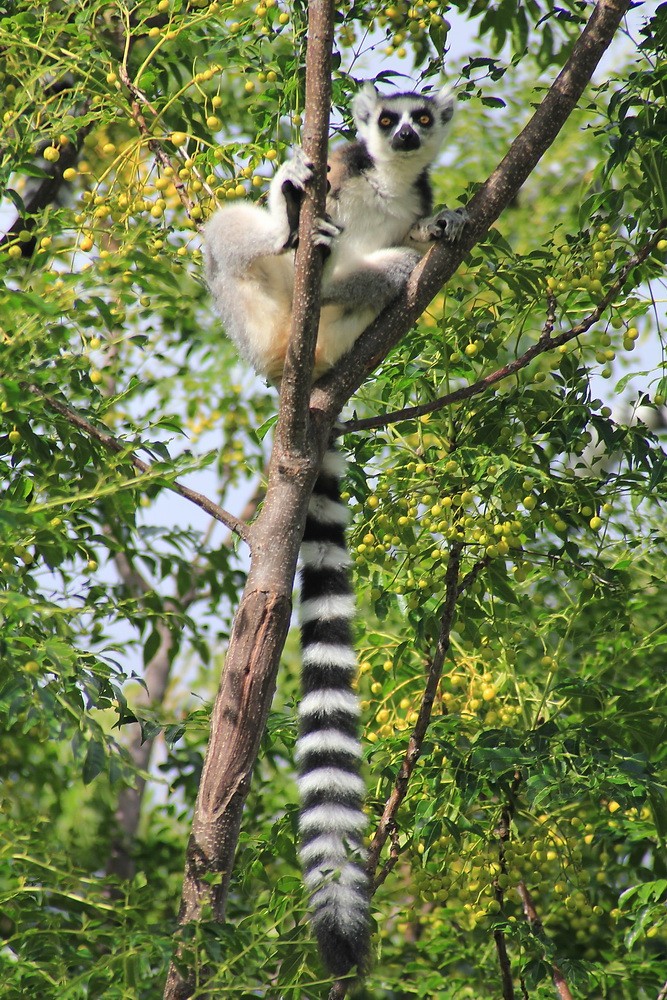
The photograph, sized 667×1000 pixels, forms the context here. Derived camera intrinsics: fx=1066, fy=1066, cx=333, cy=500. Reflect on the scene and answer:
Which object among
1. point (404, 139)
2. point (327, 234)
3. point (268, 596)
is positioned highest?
point (404, 139)

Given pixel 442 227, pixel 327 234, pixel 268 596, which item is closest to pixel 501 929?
pixel 268 596

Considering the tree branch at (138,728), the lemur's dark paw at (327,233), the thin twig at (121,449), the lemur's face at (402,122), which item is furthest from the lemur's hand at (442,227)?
the tree branch at (138,728)

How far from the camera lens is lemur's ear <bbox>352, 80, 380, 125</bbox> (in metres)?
4.36

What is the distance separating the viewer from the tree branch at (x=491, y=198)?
3004mm

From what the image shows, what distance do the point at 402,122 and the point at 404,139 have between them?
0.12 metres

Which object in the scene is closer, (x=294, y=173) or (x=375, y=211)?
(x=294, y=173)

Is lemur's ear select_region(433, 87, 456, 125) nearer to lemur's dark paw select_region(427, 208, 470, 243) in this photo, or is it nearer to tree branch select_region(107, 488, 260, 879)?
lemur's dark paw select_region(427, 208, 470, 243)

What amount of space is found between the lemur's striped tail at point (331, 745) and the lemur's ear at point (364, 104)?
1571 millimetres

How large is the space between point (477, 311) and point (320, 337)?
720 millimetres

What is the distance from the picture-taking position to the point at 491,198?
3.06m

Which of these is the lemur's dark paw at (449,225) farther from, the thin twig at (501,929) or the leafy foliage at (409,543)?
the thin twig at (501,929)

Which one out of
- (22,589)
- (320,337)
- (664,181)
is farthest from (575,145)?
(22,589)

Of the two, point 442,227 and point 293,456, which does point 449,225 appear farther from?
point 293,456

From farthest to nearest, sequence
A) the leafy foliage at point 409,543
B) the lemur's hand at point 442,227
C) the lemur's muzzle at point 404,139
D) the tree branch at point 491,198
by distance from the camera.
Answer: the lemur's muzzle at point 404,139
the lemur's hand at point 442,227
the tree branch at point 491,198
the leafy foliage at point 409,543
